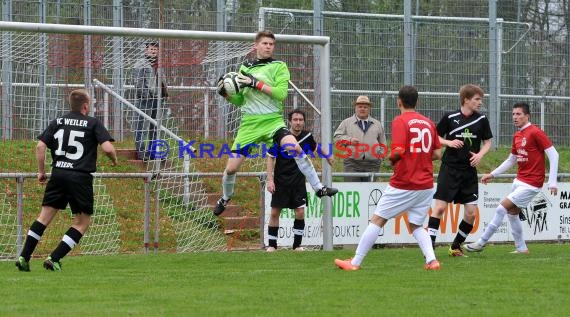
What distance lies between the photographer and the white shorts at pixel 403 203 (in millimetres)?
10945

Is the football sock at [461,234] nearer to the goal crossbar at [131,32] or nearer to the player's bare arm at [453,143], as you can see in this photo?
the player's bare arm at [453,143]

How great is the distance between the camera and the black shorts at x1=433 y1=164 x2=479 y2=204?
13.6 metres

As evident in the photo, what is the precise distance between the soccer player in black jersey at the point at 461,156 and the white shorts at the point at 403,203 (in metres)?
2.53

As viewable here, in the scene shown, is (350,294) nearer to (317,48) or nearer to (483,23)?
(317,48)

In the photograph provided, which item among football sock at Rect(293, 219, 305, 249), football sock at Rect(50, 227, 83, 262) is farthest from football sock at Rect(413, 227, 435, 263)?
football sock at Rect(293, 219, 305, 249)

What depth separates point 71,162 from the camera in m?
11.4

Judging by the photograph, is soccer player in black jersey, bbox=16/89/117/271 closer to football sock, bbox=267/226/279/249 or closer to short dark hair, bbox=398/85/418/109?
short dark hair, bbox=398/85/418/109

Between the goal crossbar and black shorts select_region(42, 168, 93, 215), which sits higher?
the goal crossbar

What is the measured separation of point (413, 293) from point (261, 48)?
15.0ft

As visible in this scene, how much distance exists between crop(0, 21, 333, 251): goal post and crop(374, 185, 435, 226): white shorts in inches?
159

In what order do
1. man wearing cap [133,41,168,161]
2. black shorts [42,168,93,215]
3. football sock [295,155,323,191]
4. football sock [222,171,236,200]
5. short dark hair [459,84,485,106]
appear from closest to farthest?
black shorts [42,168,93,215]
football sock [295,155,323,191]
football sock [222,171,236,200]
short dark hair [459,84,485,106]
man wearing cap [133,41,168,161]

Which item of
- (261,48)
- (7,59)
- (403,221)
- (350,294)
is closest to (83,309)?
(350,294)

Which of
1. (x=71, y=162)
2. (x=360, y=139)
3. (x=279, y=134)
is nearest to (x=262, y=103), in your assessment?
(x=279, y=134)

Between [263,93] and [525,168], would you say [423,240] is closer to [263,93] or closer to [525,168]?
[263,93]
